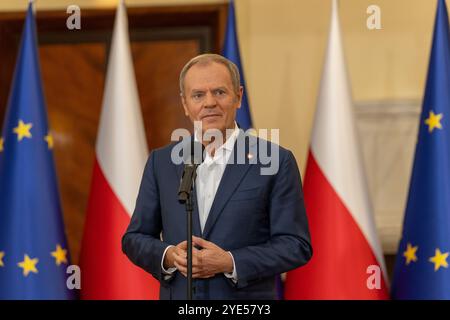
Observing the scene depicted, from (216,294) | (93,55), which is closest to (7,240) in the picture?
(93,55)

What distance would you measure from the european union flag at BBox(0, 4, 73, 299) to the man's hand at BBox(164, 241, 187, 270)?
2.02 metres

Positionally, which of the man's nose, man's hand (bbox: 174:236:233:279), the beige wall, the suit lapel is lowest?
man's hand (bbox: 174:236:233:279)

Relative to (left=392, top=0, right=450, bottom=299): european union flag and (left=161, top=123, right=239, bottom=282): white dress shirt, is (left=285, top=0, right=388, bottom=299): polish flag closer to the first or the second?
(left=392, top=0, right=450, bottom=299): european union flag

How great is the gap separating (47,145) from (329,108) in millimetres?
1378

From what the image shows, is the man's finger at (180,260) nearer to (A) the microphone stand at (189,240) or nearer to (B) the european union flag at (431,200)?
(A) the microphone stand at (189,240)

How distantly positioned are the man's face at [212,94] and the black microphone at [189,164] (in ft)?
0.18

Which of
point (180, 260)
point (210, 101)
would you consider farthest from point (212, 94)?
point (180, 260)

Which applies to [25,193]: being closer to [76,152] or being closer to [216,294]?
[76,152]

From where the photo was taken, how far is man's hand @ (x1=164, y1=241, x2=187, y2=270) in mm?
1644

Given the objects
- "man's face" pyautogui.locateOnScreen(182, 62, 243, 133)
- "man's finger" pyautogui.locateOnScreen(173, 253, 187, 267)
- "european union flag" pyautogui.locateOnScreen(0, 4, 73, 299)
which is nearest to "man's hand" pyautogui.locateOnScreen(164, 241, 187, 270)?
"man's finger" pyautogui.locateOnScreen(173, 253, 187, 267)

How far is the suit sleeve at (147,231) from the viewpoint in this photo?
1.73 meters

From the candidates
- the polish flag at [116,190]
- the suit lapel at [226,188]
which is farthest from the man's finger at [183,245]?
the polish flag at [116,190]

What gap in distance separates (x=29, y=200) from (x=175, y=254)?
6.98ft

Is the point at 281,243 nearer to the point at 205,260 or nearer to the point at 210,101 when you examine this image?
the point at 205,260
